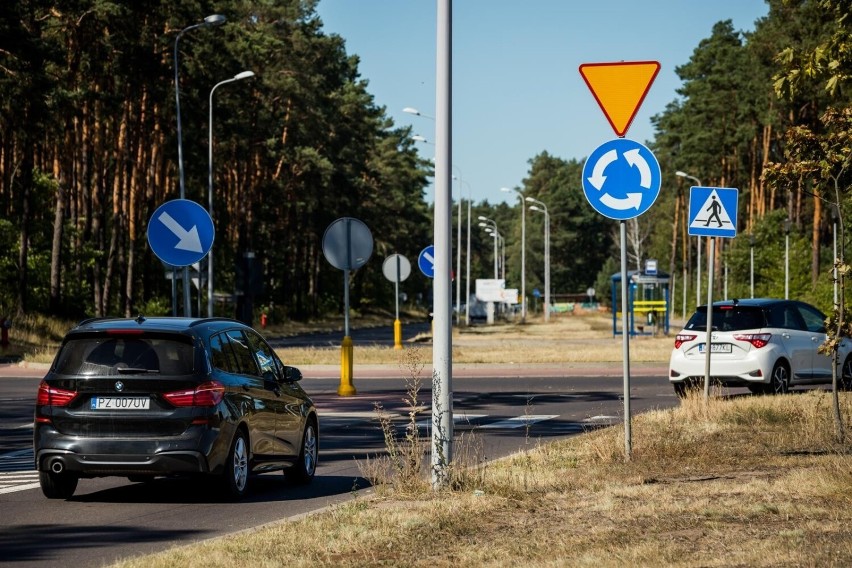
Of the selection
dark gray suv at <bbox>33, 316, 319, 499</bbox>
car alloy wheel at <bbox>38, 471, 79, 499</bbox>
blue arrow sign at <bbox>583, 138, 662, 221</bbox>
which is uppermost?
blue arrow sign at <bbox>583, 138, 662, 221</bbox>

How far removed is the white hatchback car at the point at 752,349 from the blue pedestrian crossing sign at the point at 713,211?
4.05 m

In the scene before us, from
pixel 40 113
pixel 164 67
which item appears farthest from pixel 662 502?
pixel 164 67

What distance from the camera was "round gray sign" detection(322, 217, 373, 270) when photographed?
2348 centimetres

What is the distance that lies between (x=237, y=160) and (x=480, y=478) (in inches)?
2364

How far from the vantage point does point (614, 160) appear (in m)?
12.9

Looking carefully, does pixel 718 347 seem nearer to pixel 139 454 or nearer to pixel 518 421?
pixel 518 421

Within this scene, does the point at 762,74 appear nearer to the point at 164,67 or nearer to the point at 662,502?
the point at 164,67

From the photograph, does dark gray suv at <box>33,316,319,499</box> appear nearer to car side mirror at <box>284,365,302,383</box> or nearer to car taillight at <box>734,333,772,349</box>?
car side mirror at <box>284,365,302,383</box>

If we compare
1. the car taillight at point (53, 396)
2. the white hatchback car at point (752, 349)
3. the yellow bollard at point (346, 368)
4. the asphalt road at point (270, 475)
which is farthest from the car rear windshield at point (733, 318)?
the car taillight at point (53, 396)

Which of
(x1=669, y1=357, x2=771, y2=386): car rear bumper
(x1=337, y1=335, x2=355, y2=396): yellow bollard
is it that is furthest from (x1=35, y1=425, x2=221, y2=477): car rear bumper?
(x1=337, y1=335, x2=355, y2=396): yellow bollard

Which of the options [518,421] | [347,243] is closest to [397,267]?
[347,243]

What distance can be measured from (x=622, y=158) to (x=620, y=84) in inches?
27.2

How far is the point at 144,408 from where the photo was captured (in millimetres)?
11422

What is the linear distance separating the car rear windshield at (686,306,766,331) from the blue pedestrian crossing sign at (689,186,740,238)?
415 cm
